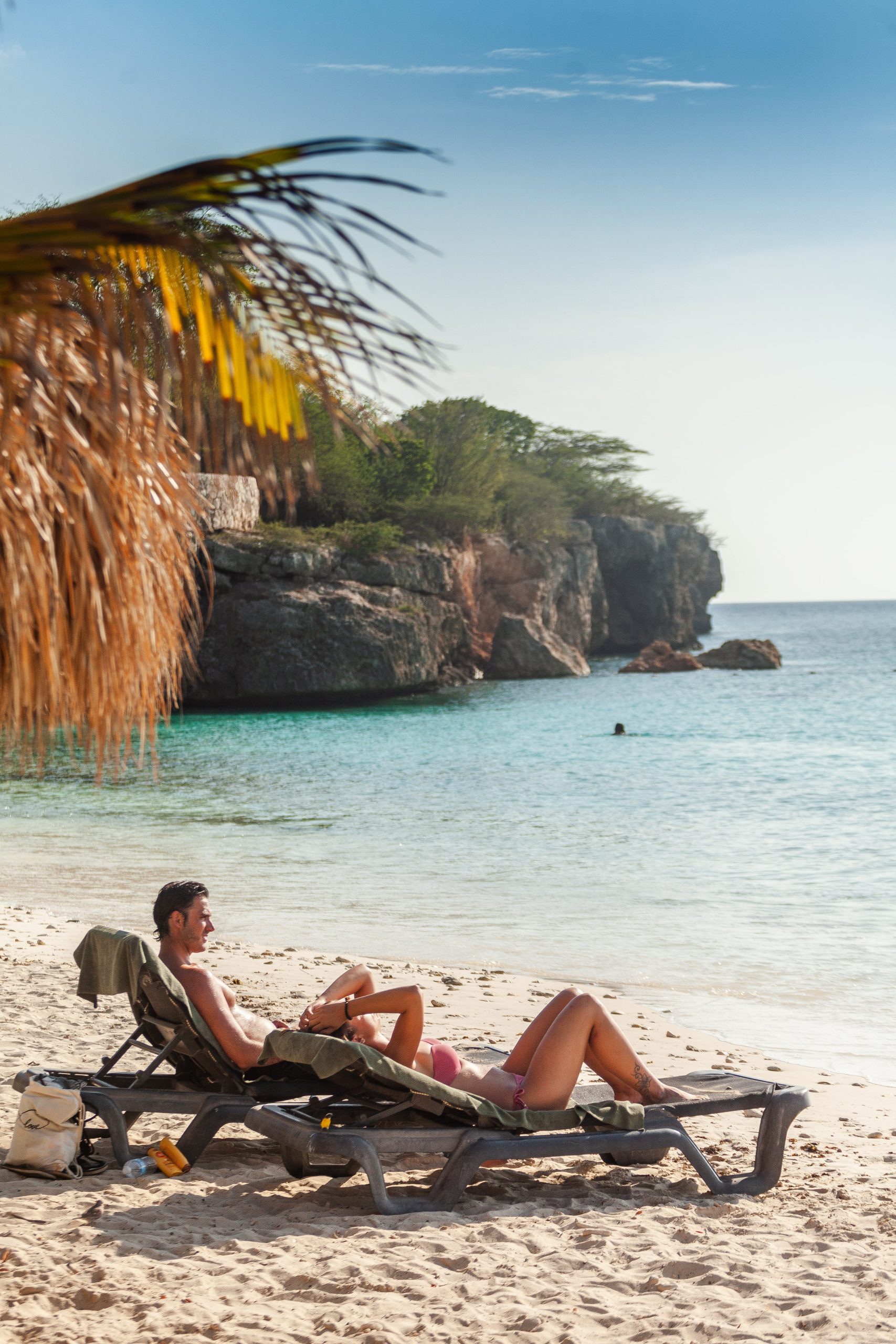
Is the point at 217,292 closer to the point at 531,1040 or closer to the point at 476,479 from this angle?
the point at 531,1040

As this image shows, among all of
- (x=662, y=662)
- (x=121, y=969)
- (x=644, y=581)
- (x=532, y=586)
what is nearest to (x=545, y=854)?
(x=121, y=969)

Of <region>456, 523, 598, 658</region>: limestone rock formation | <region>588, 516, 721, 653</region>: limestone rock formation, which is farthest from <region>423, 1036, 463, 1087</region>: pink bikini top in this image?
<region>588, 516, 721, 653</region>: limestone rock formation

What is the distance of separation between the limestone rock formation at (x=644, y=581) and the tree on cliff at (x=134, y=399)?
57.4 metres

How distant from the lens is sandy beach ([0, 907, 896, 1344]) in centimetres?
305

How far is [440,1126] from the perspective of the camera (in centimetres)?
386

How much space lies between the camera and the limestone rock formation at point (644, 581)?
199 ft

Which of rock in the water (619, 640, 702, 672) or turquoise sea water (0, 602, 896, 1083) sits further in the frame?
rock in the water (619, 640, 702, 672)

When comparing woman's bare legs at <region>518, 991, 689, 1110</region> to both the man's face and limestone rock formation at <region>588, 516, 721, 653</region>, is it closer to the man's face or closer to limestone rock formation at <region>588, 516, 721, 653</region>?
the man's face

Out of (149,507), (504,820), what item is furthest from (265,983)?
(504,820)

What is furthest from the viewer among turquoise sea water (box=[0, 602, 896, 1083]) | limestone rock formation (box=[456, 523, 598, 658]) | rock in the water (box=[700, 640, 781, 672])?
rock in the water (box=[700, 640, 781, 672])

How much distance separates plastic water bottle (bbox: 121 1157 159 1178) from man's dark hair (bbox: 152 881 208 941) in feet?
2.50

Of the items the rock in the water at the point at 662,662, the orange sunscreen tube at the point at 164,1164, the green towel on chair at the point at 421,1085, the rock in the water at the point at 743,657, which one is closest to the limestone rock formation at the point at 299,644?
the rock in the water at the point at 662,662

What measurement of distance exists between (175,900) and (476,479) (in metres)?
43.2

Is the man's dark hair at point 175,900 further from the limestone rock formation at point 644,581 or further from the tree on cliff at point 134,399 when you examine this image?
the limestone rock formation at point 644,581
